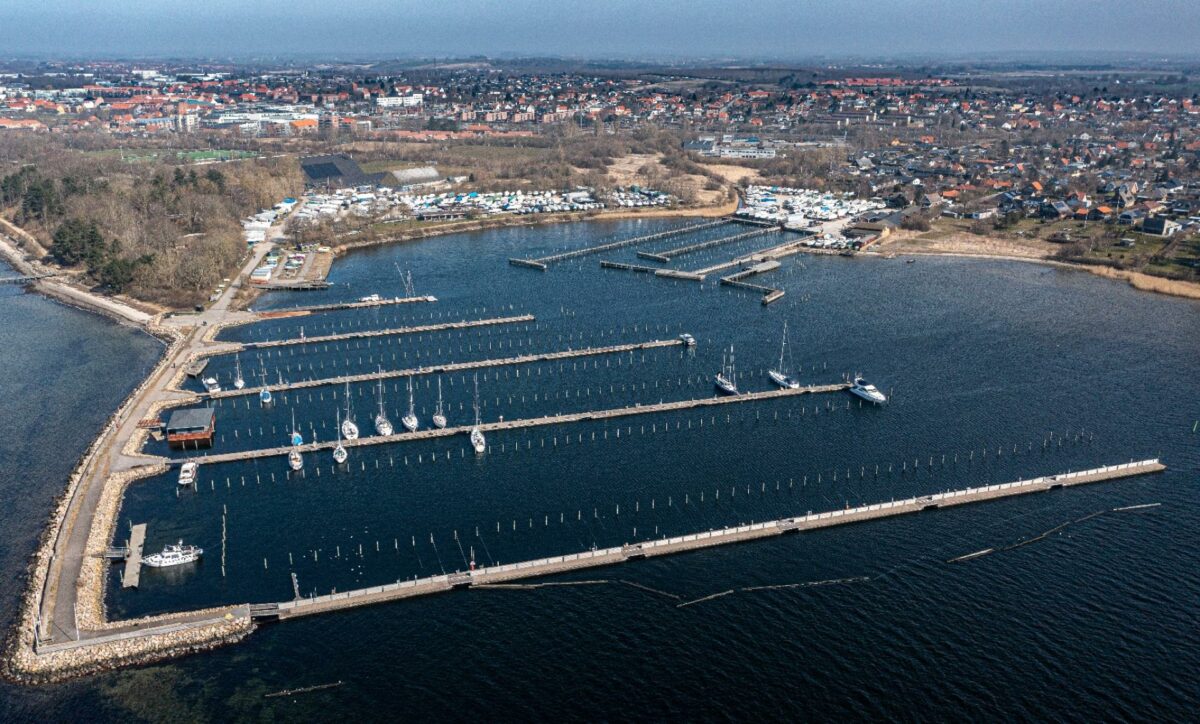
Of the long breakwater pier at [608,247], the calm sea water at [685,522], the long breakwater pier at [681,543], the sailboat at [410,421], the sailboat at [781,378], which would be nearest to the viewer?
the calm sea water at [685,522]

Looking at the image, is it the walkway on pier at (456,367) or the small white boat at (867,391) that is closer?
the small white boat at (867,391)

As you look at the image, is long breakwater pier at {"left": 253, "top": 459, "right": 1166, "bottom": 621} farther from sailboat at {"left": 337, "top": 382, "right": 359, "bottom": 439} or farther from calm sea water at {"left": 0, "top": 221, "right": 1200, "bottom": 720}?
sailboat at {"left": 337, "top": 382, "right": 359, "bottom": 439}

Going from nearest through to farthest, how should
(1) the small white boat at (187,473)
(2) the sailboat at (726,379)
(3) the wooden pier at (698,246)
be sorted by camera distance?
(1) the small white boat at (187,473)
(2) the sailboat at (726,379)
(3) the wooden pier at (698,246)

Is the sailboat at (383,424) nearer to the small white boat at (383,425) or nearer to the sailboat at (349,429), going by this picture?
the small white boat at (383,425)

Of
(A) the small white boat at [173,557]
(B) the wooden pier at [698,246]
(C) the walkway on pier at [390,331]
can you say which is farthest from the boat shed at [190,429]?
(B) the wooden pier at [698,246]

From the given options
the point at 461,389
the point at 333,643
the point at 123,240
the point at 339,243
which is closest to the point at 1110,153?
the point at 339,243

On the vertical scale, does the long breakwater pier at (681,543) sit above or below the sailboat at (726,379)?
below

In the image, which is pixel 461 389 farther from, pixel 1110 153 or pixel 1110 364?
pixel 1110 153
